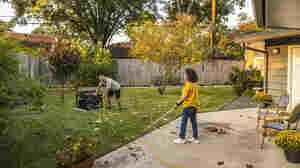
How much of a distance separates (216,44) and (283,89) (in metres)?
8.43

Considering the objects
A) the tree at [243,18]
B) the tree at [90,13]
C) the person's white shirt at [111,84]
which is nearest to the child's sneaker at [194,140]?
the person's white shirt at [111,84]

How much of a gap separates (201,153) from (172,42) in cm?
859

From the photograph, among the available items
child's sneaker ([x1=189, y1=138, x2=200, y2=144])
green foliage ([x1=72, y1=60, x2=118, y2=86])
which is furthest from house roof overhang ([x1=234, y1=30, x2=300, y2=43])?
green foliage ([x1=72, y1=60, x2=118, y2=86])

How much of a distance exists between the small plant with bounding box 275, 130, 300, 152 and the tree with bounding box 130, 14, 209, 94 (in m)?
8.82

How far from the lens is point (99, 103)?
8.55m

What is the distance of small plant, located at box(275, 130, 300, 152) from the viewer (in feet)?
11.3

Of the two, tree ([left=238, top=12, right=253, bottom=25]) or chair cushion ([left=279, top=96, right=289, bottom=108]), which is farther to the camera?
tree ([left=238, top=12, right=253, bottom=25])

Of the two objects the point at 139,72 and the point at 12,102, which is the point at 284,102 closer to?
the point at 12,102

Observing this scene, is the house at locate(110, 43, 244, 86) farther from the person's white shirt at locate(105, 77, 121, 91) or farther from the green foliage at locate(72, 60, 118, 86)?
the person's white shirt at locate(105, 77, 121, 91)

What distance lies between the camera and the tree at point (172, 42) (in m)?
11.9

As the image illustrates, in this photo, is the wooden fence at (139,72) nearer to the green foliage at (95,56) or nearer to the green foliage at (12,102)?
the green foliage at (95,56)

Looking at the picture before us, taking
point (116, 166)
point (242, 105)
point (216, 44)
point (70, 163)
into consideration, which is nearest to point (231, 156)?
point (116, 166)

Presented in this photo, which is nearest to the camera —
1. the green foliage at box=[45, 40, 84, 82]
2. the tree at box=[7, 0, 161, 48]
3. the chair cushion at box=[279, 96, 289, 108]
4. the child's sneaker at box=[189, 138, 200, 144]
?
the child's sneaker at box=[189, 138, 200, 144]

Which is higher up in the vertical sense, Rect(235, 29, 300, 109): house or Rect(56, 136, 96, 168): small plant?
Rect(235, 29, 300, 109): house
